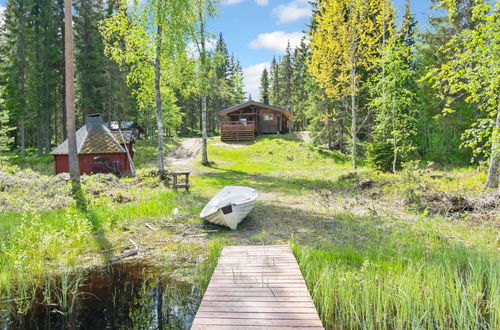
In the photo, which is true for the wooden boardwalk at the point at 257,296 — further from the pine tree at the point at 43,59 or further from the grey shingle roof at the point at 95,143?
the pine tree at the point at 43,59

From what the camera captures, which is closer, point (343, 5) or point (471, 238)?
point (471, 238)

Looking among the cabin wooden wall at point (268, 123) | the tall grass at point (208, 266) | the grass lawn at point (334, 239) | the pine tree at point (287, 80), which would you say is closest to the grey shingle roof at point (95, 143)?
the grass lawn at point (334, 239)

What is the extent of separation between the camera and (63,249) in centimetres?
709

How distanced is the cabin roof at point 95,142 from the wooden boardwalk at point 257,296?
16008 millimetres

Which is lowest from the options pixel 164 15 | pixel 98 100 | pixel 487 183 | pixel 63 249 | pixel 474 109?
pixel 63 249

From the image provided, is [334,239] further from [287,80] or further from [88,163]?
[287,80]

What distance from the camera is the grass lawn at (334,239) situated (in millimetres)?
4270

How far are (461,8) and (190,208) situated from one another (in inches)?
751

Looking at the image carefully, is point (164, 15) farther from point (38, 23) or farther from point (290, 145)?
point (38, 23)

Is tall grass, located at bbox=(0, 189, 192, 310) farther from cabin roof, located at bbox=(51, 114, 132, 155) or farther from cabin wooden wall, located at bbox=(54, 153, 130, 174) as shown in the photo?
cabin roof, located at bbox=(51, 114, 132, 155)

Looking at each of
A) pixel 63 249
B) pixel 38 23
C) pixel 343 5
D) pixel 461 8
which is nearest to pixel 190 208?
pixel 63 249

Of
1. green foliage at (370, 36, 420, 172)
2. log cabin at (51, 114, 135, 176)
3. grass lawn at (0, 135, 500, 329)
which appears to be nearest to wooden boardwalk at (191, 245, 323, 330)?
grass lawn at (0, 135, 500, 329)

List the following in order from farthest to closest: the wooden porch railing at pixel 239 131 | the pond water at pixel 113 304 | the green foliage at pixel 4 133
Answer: the wooden porch railing at pixel 239 131 < the green foliage at pixel 4 133 < the pond water at pixel 113 304

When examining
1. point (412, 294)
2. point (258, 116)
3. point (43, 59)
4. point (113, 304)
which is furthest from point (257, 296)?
point (43, 59)
